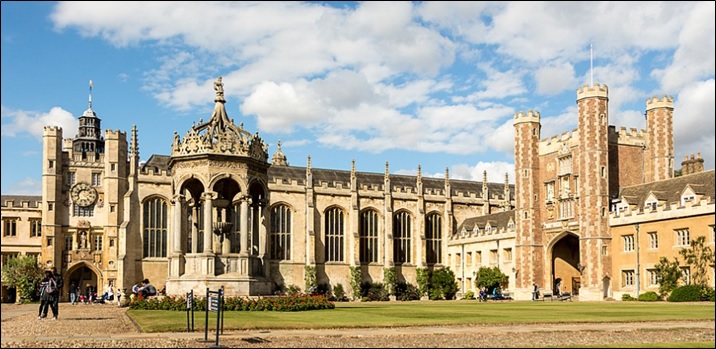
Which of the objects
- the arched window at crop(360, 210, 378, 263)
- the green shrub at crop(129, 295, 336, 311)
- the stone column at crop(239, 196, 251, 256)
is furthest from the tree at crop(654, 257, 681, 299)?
the arched window at crop(360, 210, 378, 263)

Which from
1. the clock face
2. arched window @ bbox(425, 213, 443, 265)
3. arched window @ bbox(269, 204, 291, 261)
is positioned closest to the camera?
the clock face

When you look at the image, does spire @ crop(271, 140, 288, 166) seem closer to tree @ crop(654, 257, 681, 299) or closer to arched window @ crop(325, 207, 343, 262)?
arched window @ crop(325, 207, 343, 262)

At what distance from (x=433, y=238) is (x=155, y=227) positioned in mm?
25131

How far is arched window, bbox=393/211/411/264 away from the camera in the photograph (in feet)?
236

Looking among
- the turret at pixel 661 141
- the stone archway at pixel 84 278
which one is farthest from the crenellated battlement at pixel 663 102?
the stone archway at pixel 84 278

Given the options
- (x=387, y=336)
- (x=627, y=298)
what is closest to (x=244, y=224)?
(x=387, y=336)

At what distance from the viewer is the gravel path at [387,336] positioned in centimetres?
1625

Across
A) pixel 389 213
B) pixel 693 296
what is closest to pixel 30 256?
pixel 389 213

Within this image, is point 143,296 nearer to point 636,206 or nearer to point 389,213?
point 636,206

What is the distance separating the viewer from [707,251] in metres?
46.1

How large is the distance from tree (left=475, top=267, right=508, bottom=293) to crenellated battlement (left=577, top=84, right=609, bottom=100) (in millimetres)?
15380

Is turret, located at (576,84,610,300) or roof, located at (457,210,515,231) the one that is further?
roof, located at (457,210,515,231)

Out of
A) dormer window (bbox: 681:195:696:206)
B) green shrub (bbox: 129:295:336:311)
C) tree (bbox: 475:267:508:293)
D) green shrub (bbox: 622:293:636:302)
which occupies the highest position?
dormer window (bbox: 681:195:696:206)

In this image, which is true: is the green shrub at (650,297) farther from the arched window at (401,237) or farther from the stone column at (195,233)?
the stone column at (195,233)
